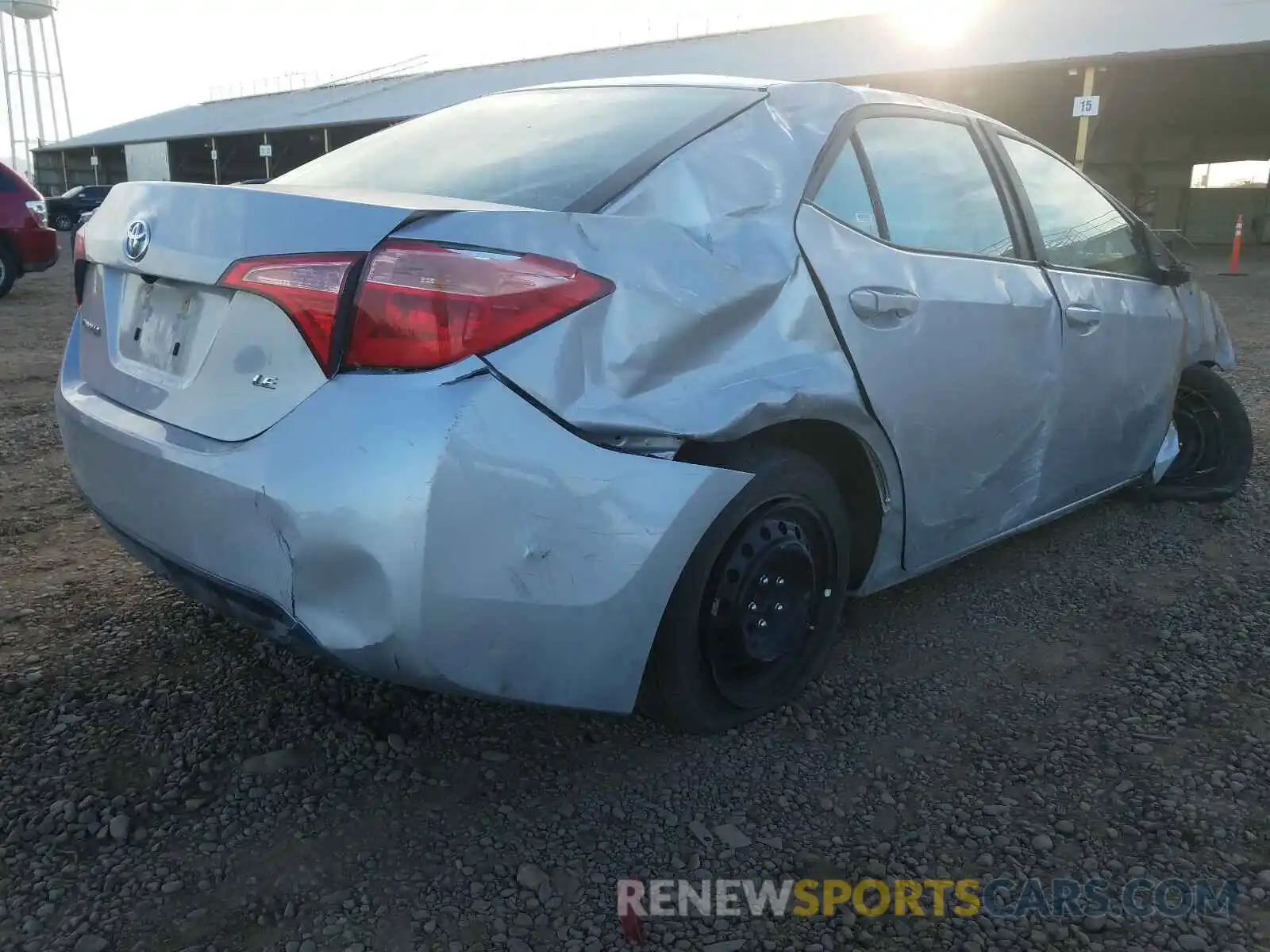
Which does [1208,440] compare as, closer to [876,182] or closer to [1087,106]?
[876,182]

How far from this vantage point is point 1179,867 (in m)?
2.00

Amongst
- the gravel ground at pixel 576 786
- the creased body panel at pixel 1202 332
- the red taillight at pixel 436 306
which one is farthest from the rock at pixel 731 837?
the creased body panel at pixel 1202 332

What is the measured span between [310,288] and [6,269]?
11135 millimetres

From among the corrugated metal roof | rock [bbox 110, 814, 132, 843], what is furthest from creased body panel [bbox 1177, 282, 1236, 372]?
the corrugated metal roof

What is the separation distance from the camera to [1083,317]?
3.20 m

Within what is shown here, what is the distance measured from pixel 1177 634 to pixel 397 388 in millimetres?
2503

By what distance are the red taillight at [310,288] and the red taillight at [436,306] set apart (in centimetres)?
5

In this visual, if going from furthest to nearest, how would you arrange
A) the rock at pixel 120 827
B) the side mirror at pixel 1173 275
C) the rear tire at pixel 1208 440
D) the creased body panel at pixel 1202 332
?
the rear tire at pixel 1208 440 < the creased body panel at pixel 1202 332 < the side mirror at pixel 1173 275 < the rock at pixel 120 827

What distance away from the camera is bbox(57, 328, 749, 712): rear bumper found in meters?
1.73

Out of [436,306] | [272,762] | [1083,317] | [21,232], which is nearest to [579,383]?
[436,306]

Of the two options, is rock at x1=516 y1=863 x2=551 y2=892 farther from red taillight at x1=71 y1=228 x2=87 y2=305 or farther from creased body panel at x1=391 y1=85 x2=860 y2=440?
red taillight at x1=71 y1=228 x2=87 y2=305

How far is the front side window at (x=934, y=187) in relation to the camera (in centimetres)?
262

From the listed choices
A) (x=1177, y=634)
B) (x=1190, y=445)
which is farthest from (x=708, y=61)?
(x=1177, y=634)

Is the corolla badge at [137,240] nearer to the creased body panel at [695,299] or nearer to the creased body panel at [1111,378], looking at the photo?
the creased body panel at [695,299]
